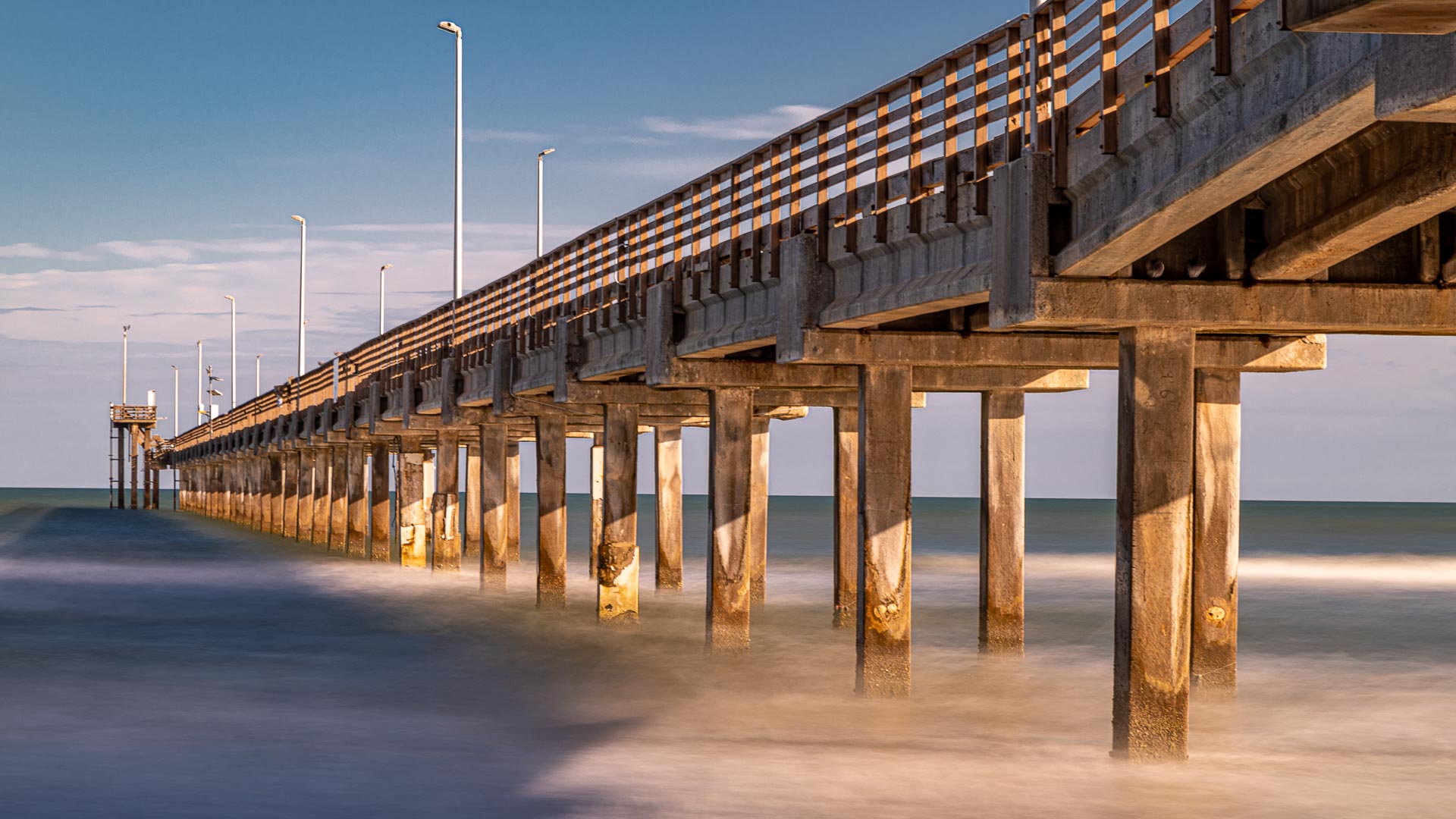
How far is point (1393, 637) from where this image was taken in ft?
92.3

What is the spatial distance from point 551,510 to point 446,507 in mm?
10912

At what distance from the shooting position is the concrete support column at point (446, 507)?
37.9 m

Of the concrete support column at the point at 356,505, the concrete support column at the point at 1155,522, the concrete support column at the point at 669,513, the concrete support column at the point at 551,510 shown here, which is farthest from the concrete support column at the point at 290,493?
the concrete support column at the point at 1155,522

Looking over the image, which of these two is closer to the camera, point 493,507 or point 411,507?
point 493,507

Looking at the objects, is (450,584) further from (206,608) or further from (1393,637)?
(1393,637)

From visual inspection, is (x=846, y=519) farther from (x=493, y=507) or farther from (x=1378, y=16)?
(x=1378, y=16)

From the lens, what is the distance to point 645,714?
16.6 m

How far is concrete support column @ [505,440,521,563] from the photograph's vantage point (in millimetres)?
35094

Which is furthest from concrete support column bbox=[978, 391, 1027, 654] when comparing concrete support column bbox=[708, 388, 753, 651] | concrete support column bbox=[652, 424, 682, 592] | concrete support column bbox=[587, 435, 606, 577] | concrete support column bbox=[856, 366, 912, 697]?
concrete support column bbox=[587, 435, 606, 577]

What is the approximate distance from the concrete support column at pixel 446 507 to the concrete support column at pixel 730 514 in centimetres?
1747

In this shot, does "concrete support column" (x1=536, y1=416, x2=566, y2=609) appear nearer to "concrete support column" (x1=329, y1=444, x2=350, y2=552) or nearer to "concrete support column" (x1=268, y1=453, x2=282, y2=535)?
"concrete support column" (x1=329, y1=444, x2=350, y2=552)

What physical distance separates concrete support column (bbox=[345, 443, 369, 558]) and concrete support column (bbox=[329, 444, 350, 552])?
0.28 m

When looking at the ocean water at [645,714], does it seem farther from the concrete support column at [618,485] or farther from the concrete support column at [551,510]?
the concrete support column at [618,485]

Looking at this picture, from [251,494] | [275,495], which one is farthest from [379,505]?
[251,494]
